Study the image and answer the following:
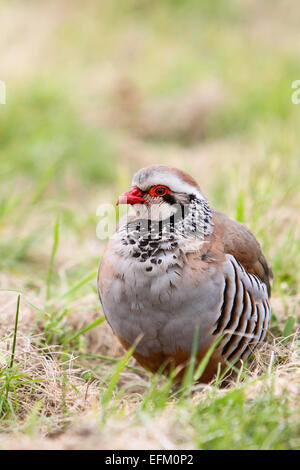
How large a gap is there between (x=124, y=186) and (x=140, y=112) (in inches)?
178

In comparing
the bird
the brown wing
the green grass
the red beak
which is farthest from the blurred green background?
the red beak

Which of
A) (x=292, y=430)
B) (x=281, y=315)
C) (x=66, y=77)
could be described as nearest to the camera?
(x=292, y=430)

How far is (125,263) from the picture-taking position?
276 cm

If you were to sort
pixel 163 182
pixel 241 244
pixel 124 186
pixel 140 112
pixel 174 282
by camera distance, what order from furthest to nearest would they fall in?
pixel 140 112 < pixel 124 186 < pixel 241 244 < pixel 163 182 < pixel 174 282

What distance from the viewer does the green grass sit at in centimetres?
224

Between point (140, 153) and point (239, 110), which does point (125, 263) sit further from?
point (239, 110)

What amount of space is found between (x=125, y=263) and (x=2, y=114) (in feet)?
15.5

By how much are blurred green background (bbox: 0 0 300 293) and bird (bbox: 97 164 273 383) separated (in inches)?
37.7

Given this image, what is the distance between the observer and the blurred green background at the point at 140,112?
4742 mm

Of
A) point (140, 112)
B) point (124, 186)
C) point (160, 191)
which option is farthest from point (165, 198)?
point (140, 112)

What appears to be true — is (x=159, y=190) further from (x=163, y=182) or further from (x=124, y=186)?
(x=124, y=186)

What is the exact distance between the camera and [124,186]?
442 cm

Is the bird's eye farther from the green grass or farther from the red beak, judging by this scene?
the green grass

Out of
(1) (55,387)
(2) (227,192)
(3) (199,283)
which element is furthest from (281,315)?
(2) (227,192)
